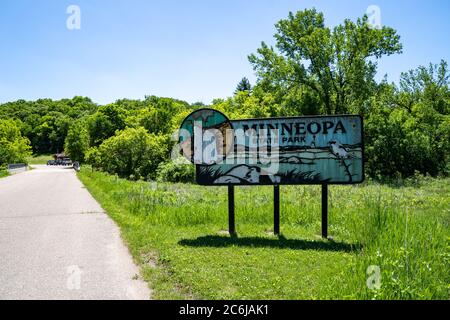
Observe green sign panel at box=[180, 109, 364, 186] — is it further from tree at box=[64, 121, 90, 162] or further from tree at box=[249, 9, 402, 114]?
tree at box=[64, 121, 90, 162]

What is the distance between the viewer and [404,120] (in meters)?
34.0

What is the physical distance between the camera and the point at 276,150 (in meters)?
7.64

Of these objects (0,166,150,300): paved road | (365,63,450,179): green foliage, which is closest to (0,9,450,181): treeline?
(365,63,450,179): green foliage

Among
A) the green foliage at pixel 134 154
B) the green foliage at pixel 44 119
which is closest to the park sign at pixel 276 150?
the green foliage at pixel 134 154

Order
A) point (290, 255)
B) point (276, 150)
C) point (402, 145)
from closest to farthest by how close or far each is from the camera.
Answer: point (290, 255), point (276, 150), point (402, 145)

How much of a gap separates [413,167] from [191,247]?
3123 centimetres

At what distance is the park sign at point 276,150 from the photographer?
7.38 meters

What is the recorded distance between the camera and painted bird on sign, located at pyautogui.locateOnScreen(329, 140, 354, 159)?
7371 mm

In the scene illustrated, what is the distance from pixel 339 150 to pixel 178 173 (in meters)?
22.5

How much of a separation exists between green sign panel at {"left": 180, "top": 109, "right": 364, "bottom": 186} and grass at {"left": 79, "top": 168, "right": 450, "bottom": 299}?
1.16 metres

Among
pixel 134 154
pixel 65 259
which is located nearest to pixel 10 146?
pixel 134 154

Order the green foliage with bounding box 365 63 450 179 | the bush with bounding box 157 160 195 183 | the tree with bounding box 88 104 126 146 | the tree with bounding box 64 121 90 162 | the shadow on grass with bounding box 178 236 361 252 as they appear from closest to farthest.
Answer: the shadow on grass with bounding box 178 236 361 252 < the bush with bounding box 157 160 195 183 < the green foliage with bounding box 365 63 450 179 < the tree with bounding box 64 121 90 162 < the tree with bounding box 88 104 126 146

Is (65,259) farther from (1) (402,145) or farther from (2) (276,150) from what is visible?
(1) (402,145)
